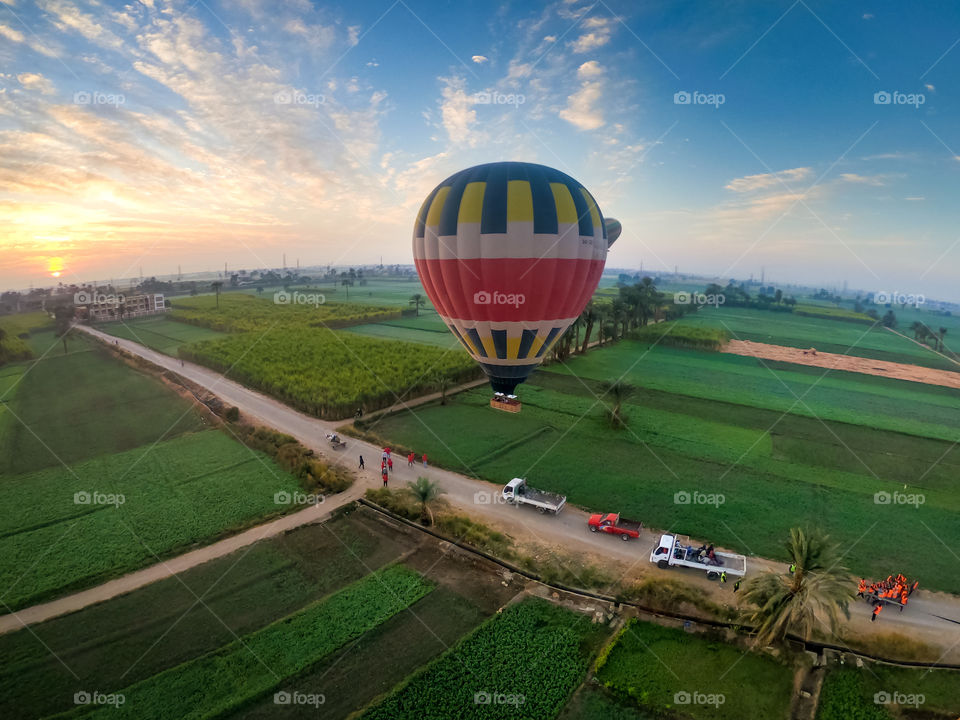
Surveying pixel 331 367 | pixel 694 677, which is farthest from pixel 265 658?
pixel 331 367

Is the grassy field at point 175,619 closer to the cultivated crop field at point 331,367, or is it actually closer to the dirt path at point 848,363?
the cultivated crop field at point 331,367

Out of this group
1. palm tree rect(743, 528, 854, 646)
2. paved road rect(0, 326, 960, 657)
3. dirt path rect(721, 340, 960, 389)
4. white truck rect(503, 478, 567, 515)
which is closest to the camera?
palm tree rect(743, 528, 854, 646)

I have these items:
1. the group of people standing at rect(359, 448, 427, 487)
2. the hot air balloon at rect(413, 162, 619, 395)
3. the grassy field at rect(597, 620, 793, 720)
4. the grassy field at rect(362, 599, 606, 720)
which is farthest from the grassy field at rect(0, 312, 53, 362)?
the grassy field at rect(597, 620, 793, 720)

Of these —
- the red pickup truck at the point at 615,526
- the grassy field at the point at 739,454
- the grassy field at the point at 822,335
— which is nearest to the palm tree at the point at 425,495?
the grassy field at the point at 739,454

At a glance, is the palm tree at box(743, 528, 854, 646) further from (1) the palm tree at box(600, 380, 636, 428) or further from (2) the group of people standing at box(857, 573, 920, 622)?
(1) the palm tree at box(600, 380, 636, 428)

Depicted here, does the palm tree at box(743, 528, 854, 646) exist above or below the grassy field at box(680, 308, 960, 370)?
below

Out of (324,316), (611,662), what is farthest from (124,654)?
(324,316)
